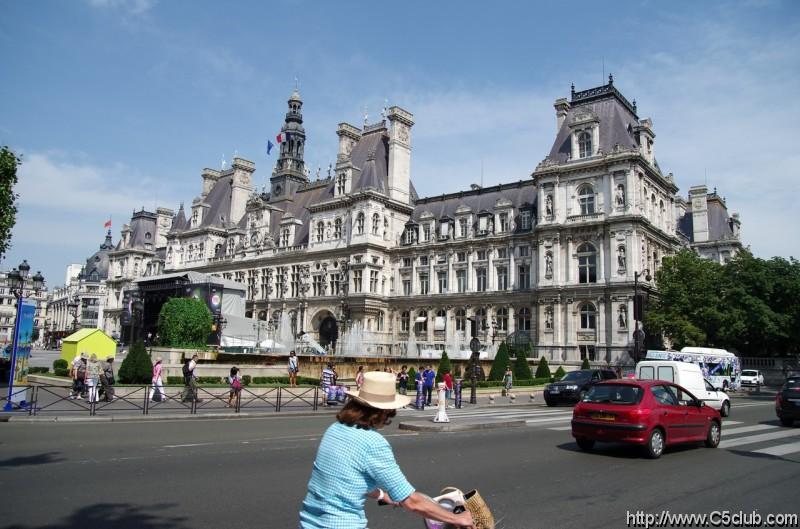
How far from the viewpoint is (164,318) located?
136ft

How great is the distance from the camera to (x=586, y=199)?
161 feet

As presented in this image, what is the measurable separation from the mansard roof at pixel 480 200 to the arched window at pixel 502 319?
9.64 metres

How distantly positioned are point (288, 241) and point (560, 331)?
36.6m

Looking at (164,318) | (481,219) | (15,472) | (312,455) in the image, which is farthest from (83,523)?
(481,219)

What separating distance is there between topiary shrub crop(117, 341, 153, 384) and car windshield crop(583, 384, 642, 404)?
23554 mm

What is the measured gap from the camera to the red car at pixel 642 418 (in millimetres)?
12570

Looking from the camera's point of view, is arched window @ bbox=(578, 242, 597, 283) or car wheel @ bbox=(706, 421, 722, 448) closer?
car wheel @ bbox=(706, 421, 722, 448)

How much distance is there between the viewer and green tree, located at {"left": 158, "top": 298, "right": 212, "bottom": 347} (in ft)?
134

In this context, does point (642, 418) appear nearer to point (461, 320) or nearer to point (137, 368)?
point (137, 368)

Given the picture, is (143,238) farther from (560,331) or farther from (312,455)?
(312,455)

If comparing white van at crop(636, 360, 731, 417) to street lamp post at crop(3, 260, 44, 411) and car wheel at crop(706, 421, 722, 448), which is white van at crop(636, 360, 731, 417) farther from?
street lamp post at crop(3, 260, 44, 411)

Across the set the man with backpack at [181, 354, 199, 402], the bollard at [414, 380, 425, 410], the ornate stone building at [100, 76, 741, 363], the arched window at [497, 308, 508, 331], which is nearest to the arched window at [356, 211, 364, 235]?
the ornate stone building at [100, 76, 741, 363]

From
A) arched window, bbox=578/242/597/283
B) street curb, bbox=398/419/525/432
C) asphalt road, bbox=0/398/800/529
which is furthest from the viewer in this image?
arched window, bbox=578/242/597/283

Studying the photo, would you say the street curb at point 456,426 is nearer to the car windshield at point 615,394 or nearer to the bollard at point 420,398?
the car windshield at point 615,394
